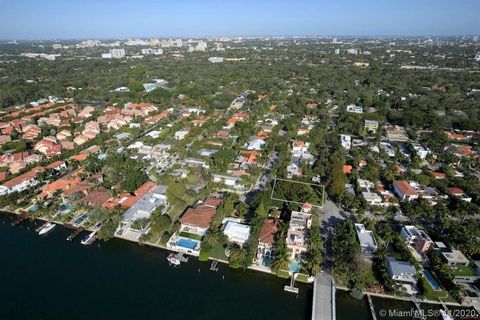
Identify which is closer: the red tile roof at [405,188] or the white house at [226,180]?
the red tile roof at [405,188]

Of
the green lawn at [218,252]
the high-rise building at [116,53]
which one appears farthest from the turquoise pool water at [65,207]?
the high-rise building at [116,53]

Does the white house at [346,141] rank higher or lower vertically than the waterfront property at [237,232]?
higher

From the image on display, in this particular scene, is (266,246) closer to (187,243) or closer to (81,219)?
(187,243)

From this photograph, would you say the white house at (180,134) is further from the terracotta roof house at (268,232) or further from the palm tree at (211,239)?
the palm tree at (211,239)

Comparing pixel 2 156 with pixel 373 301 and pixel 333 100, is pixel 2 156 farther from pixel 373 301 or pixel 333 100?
pixel 333 100

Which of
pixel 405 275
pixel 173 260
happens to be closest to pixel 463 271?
pixel 405 275

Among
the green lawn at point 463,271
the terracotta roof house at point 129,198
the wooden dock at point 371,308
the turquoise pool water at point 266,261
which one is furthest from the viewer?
the terracotta roof house at point 129,198

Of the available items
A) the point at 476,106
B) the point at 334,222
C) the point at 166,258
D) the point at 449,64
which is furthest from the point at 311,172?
the point at 449,64
